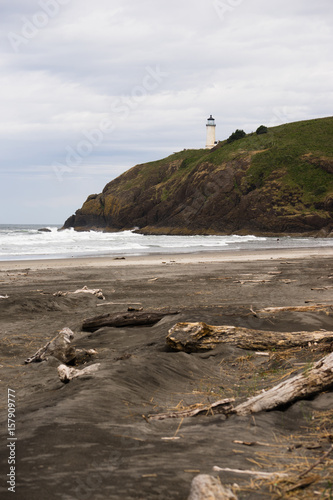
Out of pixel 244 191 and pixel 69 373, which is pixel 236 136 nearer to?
pixel 244 191

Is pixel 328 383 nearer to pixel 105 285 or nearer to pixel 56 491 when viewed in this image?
pixel 56 491

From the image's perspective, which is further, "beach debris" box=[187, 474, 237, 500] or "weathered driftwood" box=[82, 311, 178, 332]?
"weathered driftwood" box=[82, 311, 178, 332]

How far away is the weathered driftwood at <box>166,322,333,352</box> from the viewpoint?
6.07 m

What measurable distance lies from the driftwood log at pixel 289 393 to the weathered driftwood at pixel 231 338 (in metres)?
2.06

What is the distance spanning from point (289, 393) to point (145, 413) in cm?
122

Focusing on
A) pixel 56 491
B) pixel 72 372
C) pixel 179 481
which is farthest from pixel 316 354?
pixel 56 491

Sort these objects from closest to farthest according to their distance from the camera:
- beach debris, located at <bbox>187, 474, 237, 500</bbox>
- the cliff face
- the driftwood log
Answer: beach debris, located at <bbox>187, 474, 237, 500</bbox>
the driftwood log
the cliff face

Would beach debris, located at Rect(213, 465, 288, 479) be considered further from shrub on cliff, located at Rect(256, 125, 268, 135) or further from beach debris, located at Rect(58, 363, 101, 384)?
shrub on cliff, located at Rect(256, 125, 268, 135)

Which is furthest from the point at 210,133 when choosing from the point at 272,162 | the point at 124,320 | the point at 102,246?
the point at 124,320

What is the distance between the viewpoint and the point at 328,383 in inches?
158

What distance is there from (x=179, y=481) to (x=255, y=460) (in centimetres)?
54

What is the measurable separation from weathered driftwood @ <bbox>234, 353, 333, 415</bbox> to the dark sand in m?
0.08

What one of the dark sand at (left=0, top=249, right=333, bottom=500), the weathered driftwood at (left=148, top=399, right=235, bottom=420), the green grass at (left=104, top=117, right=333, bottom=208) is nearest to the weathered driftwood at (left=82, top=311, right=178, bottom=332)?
the dark sand at (left=0, top=249, right=333, bottom=500)

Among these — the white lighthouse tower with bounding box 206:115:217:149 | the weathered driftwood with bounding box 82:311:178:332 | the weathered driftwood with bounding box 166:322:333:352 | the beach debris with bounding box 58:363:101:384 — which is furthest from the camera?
the white lighthouse tower with bounding box 206:115:217:149
